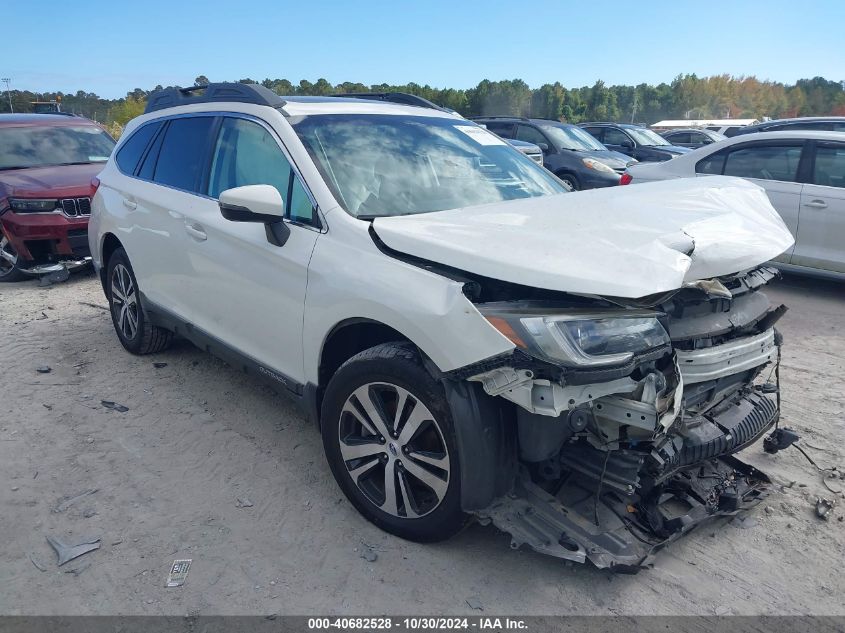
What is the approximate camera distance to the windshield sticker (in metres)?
4.07

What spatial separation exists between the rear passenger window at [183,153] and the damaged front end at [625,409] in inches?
96.7

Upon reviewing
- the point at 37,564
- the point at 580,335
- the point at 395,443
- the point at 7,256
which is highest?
the point at 580,335

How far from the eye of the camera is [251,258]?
3.44 metres

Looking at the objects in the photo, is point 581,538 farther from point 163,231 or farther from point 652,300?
point 163,231

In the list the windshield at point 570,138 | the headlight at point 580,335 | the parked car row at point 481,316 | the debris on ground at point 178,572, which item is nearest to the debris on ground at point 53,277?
the parked car row at point 481,316

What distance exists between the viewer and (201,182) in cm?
402

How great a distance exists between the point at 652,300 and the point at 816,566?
1426mm

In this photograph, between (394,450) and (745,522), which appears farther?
(745,522)

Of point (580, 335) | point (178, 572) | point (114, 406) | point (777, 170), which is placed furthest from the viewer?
point (777, 170)

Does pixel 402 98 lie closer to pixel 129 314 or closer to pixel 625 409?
pixel 129 314

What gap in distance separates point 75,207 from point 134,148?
3.39 m

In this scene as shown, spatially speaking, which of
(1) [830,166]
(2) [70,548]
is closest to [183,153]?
(2) [70,548]

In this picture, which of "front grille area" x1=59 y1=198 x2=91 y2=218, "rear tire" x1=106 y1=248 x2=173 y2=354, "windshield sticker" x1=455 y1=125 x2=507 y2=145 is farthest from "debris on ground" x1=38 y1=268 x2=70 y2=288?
"windshield sticker" x1=455 y1=125 x2=507 y2=145

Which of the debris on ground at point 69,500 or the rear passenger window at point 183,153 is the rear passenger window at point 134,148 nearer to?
the rear passenger window at point 183,153
